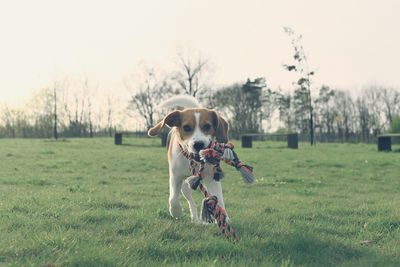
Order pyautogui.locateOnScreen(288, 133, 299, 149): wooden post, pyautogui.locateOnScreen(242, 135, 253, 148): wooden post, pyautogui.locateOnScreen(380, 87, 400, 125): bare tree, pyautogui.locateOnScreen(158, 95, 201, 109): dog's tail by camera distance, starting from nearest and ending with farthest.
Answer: pyautogui.locateOnScreen(158, 95, 201, 109): dog's tail
pyautogui.locateOnScreen(288, 133, 299, 149): wooden post
pyautogui.locateOnScreen(242, 135, 253, 148): wooden post
pyautogui.locateOnScreen(380, 87, 400, 125): bare tree

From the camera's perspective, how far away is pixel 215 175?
6.09 meters

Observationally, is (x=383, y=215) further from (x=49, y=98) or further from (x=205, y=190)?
(x=49, y=98)

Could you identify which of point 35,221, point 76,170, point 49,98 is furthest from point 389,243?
point 49,98

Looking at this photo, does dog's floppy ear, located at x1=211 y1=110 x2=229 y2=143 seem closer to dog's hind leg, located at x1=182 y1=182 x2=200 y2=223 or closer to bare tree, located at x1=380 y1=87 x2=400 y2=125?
Answer: dog's hind leg, located at x1=182 y1=182 x2=200 y2=223

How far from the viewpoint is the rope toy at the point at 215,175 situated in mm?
5629

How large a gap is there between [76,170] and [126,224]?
12240mm

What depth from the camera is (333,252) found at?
5.20 metres

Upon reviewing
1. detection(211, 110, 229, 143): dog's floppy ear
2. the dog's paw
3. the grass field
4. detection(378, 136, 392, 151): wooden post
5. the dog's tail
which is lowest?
the grass field

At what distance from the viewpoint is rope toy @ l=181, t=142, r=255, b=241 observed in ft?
18.5

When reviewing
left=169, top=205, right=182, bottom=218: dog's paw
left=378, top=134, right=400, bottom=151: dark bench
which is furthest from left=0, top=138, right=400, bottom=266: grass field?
left=378, top=134, right=400, bottom=151: dark bench

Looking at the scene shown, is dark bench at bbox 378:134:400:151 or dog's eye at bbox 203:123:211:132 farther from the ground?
dog's eye at bbox 203:123:211:132

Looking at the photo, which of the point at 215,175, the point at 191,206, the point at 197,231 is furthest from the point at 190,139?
the point at 191,206

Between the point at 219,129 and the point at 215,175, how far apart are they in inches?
30.7

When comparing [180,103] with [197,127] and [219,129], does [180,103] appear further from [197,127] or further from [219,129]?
[197,127]
